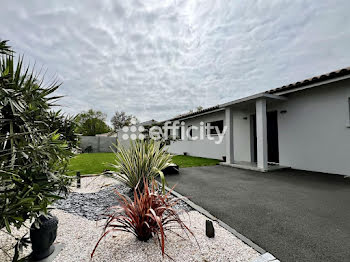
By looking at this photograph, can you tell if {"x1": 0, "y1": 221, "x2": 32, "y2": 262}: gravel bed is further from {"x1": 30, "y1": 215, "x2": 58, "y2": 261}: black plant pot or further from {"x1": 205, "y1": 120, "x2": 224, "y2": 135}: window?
{"x1": 205, "y1": 120, "x2": 224, "y2": 135}: window

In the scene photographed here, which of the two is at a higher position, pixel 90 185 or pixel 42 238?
pixel 42 238

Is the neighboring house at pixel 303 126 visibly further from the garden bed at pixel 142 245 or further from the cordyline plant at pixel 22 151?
the cordyline plant at pixel 22 151

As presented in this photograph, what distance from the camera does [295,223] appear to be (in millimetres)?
2641

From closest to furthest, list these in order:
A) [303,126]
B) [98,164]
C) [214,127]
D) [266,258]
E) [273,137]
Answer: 1. [266,258]
2. [303,126]
3. [273,137]
4. [98,164]
5. [214,127]

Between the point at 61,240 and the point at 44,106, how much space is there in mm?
1869

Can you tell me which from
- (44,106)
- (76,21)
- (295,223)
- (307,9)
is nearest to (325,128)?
(307,9)

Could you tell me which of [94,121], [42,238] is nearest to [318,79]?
[42,238]

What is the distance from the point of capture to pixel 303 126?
6734 mm

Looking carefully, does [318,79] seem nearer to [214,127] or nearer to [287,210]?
[287,210]

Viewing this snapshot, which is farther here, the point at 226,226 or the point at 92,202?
the point at 92,202

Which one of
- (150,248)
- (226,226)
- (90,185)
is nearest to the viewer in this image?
(150,248)

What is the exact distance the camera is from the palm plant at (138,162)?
13.0 ft

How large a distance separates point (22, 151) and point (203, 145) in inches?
447

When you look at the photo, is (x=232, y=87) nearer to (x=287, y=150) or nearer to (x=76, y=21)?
(x=287, y=150)
